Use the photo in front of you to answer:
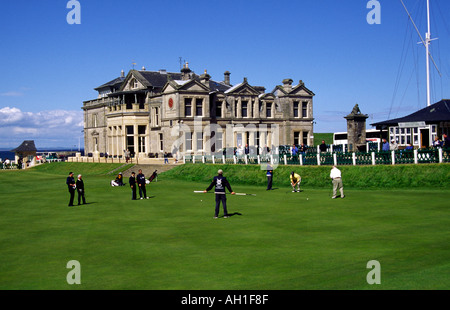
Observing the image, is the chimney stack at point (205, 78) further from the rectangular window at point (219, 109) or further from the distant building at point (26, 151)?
the distant building at point (26, 151)

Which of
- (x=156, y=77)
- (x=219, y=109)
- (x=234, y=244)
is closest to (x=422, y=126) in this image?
(x=234, y=244)

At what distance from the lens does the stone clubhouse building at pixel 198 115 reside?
5566 cm

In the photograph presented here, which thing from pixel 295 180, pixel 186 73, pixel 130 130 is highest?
pixel 186 73

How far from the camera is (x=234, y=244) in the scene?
15.1m

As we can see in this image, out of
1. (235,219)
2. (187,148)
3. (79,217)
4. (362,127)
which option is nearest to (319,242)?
(235,219)

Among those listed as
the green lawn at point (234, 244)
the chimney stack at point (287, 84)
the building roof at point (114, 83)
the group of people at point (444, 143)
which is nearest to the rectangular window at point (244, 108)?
the chimney stack at point (287, 84)

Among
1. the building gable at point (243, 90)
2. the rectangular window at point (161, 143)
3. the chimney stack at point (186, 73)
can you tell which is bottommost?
the rectangular window at point (161, 143)

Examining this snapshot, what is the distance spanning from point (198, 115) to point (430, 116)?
1058 inches

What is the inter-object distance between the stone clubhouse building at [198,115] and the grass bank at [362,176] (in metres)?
13.8

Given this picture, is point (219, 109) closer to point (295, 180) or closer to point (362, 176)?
point (295, 180)

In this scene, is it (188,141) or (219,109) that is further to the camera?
(219,109)

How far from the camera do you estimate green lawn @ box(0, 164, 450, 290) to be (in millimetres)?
11281

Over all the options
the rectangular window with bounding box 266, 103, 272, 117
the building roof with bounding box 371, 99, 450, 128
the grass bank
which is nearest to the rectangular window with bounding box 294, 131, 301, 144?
the rectangular window with bounding box 266, 103, 272, 117

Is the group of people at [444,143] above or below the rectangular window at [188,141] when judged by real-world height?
below
